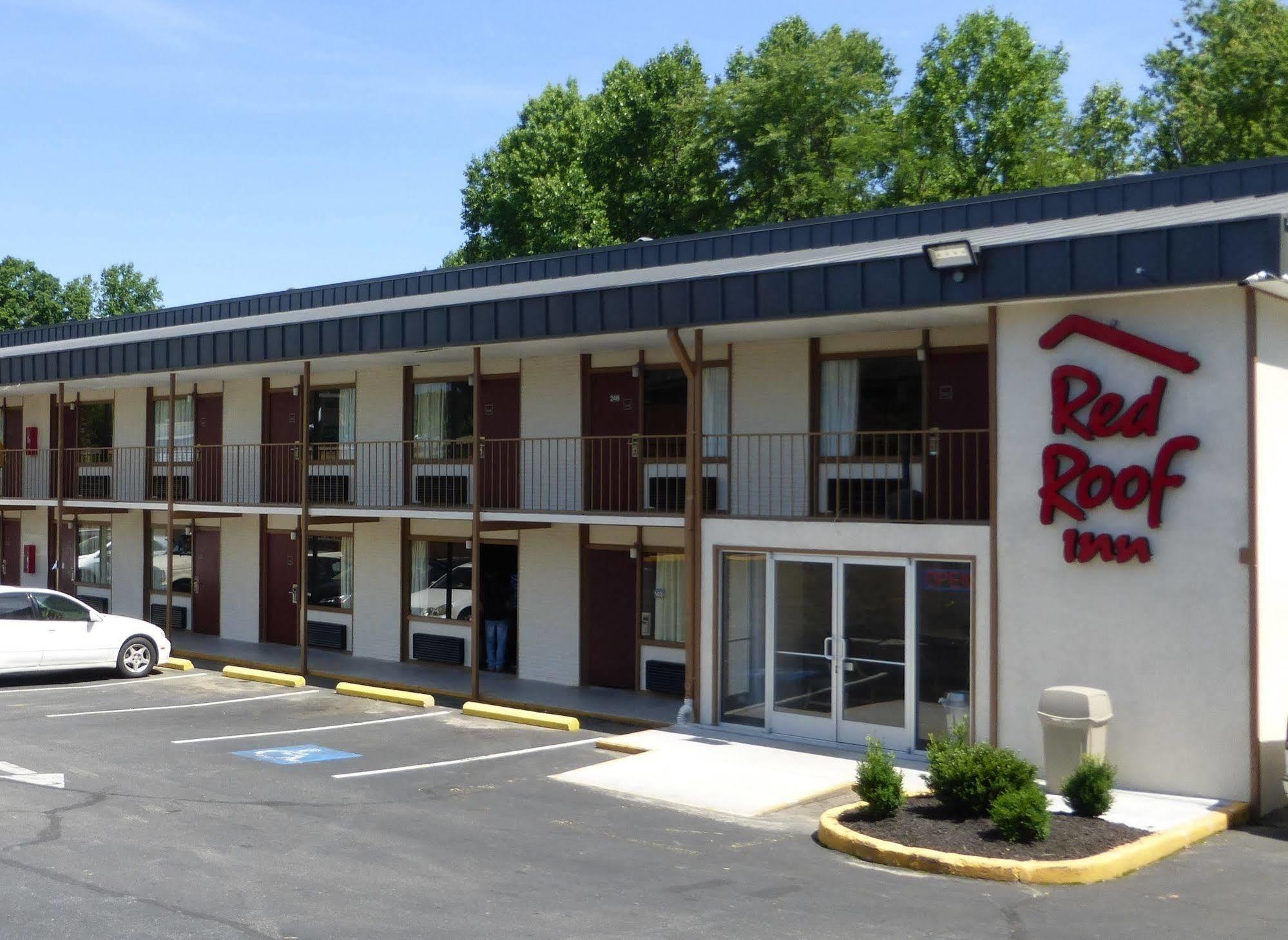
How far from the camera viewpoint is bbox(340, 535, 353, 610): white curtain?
75.0 ft

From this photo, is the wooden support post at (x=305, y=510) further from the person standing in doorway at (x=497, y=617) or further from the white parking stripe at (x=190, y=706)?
the person standing in doorway at (x=497, y=617)

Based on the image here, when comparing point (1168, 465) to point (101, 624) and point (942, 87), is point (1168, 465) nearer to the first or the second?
point (101, 624)

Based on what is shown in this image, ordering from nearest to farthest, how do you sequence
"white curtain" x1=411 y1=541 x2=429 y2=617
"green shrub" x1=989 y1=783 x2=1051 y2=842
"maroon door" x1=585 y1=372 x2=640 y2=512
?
"green shrub" x1=989 y1=783 x2=1051 y2=842 < "maroon door" x1=585 y1=372 x2=640 y2=512 < "white curtain" x1=411 y1=541 x2=429 y2=617

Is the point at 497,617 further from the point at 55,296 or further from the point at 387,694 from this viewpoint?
the point at 55,296

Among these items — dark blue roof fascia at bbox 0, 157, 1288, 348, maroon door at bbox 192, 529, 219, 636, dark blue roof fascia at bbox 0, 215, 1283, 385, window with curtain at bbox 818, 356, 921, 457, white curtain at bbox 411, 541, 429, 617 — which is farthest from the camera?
maroon door at bbox 192, 529, 219, 636

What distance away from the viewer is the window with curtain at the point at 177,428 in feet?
86.1

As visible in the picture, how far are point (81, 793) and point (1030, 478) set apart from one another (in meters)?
9.70

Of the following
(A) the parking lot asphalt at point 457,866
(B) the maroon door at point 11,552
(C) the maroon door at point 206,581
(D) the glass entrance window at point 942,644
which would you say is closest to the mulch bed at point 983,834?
(A) the parking lot asphalt at point 457,866

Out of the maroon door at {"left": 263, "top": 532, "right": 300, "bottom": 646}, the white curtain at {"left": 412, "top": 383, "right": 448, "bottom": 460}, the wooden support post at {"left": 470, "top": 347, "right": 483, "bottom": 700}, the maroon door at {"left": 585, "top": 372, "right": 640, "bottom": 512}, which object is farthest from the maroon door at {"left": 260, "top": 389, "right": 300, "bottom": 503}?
the maroon door at {"left": 585, "top": 372, "right": 640, "bottom": 512}

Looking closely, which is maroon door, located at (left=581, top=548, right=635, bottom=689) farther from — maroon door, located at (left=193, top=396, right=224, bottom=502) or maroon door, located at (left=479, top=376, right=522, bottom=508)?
maroon door, located at (left=193, top=396, right=224, bottom=502)

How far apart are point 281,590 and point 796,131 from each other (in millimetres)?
31922

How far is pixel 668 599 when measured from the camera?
18562 millimetres

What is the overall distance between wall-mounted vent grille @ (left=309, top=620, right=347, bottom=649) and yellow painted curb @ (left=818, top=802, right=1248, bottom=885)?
44.5 feet

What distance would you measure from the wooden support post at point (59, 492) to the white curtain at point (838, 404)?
613 inches
